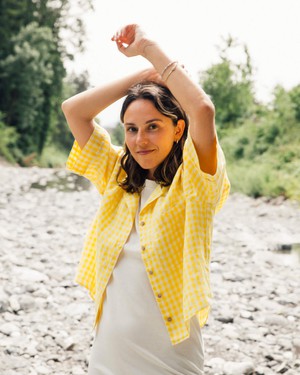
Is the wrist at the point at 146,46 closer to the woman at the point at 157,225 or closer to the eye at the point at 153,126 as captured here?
the woman at the point at 157,225

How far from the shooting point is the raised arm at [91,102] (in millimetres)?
1725

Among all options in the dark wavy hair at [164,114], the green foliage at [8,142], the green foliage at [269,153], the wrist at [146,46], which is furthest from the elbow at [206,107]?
the green foliage at [8,142]

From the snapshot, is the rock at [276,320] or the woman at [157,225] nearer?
the woman at [157,225]

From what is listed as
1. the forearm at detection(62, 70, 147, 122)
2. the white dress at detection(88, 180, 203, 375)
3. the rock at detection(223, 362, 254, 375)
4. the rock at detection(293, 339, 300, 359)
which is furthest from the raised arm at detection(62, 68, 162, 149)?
the rock at detection(293, 339, 300, 359)

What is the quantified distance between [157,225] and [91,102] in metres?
0.53

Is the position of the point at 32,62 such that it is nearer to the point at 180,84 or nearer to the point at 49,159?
the point at 49,159

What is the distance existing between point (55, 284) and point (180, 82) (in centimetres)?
361

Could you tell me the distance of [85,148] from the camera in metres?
1.82

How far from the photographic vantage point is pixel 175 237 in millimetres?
1560

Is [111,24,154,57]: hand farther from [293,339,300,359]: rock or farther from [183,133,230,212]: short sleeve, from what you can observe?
[293,339,300,359]: rock

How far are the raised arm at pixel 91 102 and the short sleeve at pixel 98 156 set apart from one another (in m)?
0.03

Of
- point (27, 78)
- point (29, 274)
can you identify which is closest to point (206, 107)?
point (29, 274)

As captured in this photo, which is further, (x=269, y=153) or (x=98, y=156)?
(x=269, y=153)

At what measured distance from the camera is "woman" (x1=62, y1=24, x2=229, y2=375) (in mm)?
1509
